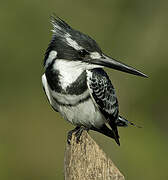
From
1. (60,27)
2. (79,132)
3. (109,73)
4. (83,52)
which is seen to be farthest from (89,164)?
(109,73)

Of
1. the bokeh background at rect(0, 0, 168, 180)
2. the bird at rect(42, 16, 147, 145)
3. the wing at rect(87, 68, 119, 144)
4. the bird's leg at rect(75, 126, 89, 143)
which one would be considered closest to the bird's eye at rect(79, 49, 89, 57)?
the bird at rect(42, 16, 147, 145)

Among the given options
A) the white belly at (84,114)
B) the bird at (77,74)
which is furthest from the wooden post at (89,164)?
the white belly at (84,114)

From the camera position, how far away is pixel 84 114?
4.60 meters

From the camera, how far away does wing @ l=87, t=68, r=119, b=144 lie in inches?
178

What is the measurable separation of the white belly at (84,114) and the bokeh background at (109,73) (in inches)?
61.5

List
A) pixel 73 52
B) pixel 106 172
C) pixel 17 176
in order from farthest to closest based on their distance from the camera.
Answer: pixel 17 176
pixel 73 52
pixel 106 172

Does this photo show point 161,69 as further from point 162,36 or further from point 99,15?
point 99,15

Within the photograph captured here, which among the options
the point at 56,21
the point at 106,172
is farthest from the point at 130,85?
the point at 106,172

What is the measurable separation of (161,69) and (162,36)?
0.51m

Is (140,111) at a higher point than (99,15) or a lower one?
lower

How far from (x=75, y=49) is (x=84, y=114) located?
0.55 m

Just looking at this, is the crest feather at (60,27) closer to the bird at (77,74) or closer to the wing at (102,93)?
the bird at (77,74)

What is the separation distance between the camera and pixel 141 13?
8.04 meters

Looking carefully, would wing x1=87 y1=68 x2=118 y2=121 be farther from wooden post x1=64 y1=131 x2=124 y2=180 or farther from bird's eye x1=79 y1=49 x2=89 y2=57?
wooden post x1=64 y1=131 x2=124 y2=180
